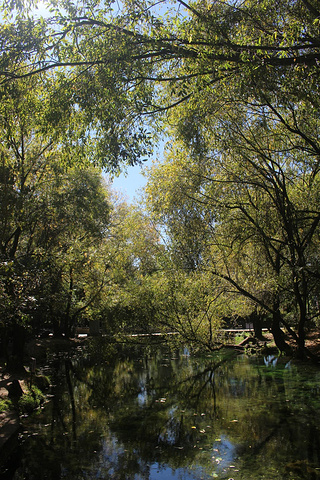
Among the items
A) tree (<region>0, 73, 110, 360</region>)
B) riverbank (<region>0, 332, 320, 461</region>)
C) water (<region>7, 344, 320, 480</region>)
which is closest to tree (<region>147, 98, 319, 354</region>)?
tree (<region>0, 73, 110, 360</region>)

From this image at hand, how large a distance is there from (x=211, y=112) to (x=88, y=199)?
26.5ft

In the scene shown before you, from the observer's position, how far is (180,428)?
28.9ft

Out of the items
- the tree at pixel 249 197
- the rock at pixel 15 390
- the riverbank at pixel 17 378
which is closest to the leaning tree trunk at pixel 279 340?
the riverbank at pixel 17 378

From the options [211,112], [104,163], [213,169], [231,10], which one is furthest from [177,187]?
[231,10]

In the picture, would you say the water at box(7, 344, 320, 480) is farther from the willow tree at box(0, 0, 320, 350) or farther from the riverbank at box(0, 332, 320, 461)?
the willow tree at box(0, 0, 320, 350)

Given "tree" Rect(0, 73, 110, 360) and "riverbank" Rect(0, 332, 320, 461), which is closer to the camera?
"riverbank" Rect(0, 332, 320, 461)

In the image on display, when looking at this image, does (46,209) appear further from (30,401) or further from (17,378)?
(30,401)

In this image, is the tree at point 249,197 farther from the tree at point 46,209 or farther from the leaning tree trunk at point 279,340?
the leaning tree trunk at point 279,340

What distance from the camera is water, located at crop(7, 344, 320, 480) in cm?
663

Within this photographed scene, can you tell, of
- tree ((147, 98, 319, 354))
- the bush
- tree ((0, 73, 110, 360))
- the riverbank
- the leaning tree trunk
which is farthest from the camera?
the leaning tree trunk

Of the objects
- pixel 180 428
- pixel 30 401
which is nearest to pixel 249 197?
pixel 180 428

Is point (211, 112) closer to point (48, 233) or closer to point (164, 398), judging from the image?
point (164, 398)

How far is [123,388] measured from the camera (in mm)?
13828

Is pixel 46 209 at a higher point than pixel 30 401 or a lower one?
higher
